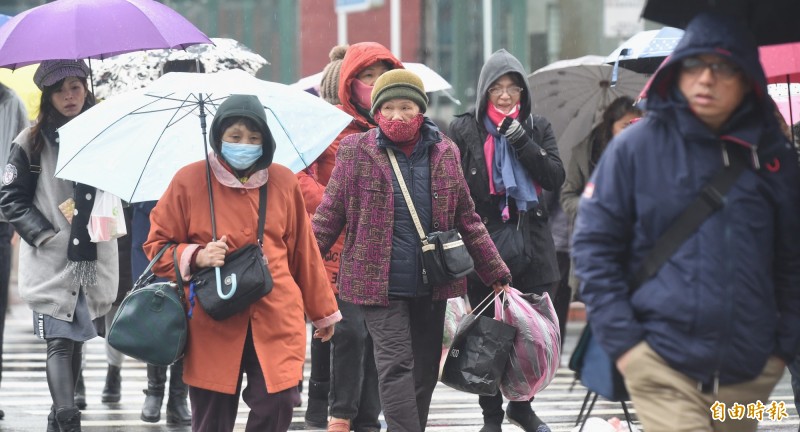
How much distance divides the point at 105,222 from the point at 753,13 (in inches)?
160

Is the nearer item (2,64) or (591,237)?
(591,237)

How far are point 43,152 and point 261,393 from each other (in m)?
2.57

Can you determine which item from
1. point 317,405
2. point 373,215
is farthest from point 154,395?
point 373,215

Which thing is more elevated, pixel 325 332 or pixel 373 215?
pixel 373 215

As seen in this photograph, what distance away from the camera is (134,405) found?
9.95 meters

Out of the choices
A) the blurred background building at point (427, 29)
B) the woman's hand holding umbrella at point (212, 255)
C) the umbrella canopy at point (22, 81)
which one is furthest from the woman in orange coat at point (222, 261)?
the blurred background building at point (427, 29)

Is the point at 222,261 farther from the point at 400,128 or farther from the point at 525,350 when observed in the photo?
the point at 525,350

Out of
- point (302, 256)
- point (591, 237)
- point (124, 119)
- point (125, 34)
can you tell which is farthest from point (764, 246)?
point (125, 34)

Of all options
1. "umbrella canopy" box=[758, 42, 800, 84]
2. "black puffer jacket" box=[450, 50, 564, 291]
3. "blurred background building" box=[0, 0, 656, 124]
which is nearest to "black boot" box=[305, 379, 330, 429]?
"black puffer jacket" box=[450, 50, 564, 291]

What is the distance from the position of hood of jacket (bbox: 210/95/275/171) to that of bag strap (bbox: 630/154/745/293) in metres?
2.10

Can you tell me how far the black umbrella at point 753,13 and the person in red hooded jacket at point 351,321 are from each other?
10.3 ft

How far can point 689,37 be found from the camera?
4.82 metres

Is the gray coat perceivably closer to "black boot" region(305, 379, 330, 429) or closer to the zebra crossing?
the zebra crossing

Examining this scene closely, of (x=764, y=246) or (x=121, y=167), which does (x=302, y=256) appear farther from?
(x=764, y=246)
